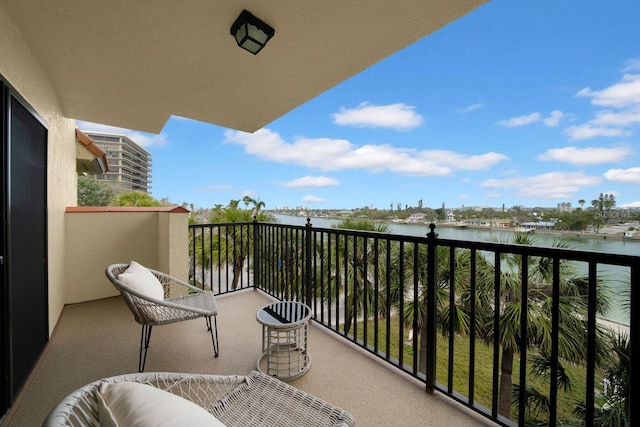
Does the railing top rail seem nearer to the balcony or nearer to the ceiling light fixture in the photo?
the balcony

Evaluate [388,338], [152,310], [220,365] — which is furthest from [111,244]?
[388,338]

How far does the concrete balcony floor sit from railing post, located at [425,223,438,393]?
0.40 feet

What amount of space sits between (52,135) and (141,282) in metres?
1.88

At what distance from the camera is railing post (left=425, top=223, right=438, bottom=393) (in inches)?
73.9

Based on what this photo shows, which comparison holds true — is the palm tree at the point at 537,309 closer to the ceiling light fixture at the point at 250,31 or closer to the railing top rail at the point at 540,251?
the railing top rail at the point at 540,251

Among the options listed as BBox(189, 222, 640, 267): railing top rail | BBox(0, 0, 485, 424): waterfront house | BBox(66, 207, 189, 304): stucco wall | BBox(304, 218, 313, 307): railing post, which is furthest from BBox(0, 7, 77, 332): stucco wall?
BBox(189, 222, 640, 267): railing top rail

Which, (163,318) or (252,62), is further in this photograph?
(252,62)

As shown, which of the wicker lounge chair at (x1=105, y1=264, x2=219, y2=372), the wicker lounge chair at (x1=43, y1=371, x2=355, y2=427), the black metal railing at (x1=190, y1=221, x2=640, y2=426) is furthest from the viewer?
the wicker lounge chair at (x1=105, y1=264, x2=219, y2=372)

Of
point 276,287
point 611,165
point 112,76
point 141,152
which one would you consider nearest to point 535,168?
point 611,165

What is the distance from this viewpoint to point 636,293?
3.90 ft

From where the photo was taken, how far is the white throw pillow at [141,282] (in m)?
2.12

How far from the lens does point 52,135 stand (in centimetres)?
276

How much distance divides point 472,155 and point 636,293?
25.7 metres

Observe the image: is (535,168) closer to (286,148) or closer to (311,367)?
(286,148)
